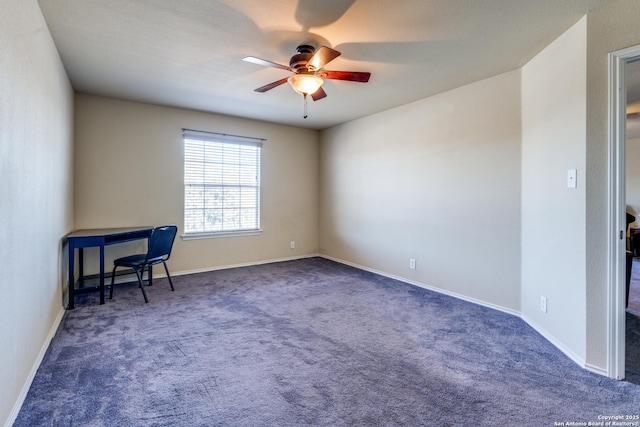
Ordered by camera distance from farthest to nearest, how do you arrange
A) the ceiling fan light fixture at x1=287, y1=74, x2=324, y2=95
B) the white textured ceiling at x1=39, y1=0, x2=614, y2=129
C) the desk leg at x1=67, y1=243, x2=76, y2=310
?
the desk leg at x1=67, y1=243, x2=76, y2=310
the ceiling fan light fixture at x1=287, y1=74, x2=324, y2=95
the white textured ceiling at x1=39, y1=0, x2=614, y2=129

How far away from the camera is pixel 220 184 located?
190 inches

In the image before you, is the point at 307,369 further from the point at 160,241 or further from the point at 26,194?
the point at 160,241

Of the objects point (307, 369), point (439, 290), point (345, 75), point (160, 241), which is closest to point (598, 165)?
point (345, 75)

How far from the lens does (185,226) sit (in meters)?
4.55

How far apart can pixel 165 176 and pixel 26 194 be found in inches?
101

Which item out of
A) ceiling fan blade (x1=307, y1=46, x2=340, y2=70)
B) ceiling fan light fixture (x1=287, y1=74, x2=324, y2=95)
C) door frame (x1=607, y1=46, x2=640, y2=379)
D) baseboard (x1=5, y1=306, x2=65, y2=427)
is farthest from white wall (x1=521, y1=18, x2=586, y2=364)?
baseboard (x1=5, y1=306, x2=65, y2=427)

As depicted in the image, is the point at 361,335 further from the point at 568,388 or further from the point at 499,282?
the point at 499,282

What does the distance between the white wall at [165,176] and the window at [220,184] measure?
0.11m

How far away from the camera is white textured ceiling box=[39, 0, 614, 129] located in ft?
6.69

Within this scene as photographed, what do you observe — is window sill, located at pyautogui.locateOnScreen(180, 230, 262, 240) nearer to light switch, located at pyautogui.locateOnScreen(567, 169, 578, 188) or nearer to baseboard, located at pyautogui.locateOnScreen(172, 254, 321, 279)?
baseboard, located at pyautogui.locateOnScreen(172, 254, 321, 279)

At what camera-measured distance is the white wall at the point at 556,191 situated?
2131 mm

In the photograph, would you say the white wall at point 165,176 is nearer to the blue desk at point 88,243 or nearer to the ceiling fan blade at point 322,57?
the blue desk at point 88,243

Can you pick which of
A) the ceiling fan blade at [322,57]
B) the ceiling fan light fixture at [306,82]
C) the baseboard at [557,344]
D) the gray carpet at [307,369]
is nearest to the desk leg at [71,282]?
the gray carpet at [307,369]

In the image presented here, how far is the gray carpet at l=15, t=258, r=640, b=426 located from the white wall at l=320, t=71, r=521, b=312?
1.72ft
